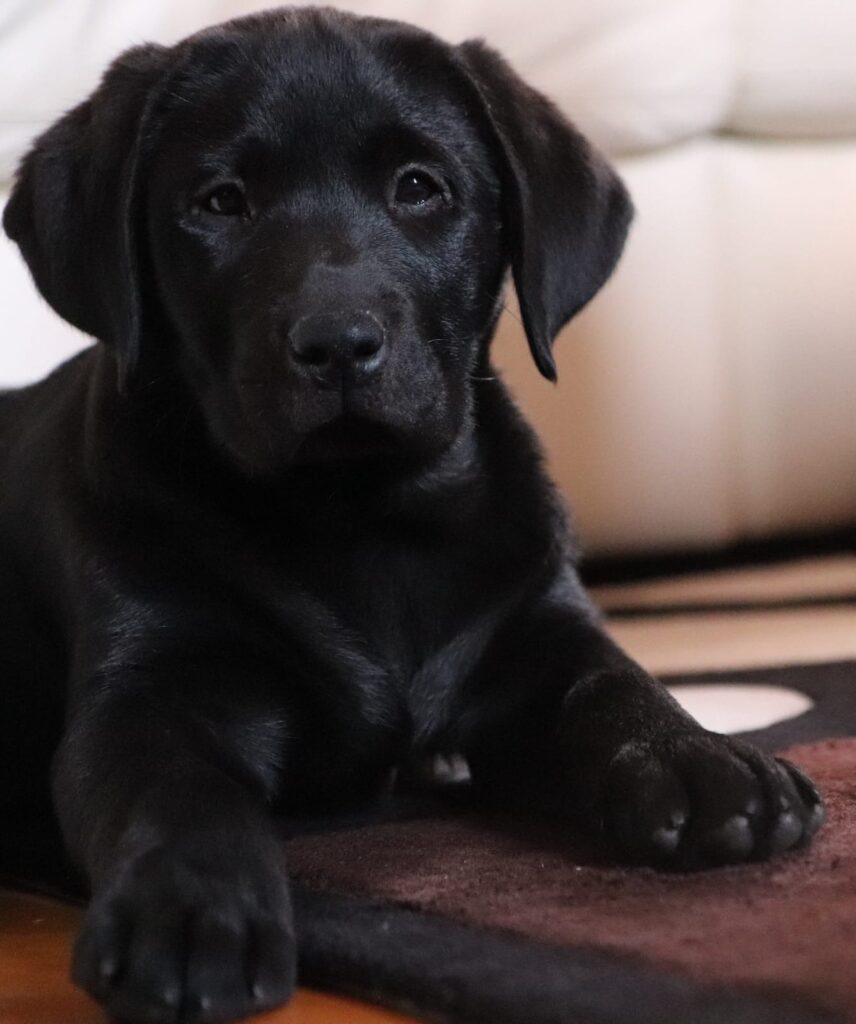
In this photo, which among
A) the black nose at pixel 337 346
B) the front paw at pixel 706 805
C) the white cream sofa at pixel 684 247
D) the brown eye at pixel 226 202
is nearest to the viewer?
the front paw at pixel 706 805

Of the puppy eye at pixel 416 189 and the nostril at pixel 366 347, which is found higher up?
the puppy eye at pixel 416 189

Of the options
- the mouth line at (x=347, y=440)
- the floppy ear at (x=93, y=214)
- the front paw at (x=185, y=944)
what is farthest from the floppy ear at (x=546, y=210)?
the front paw at (x=185, y=944)

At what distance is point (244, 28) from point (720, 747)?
3.40 feet

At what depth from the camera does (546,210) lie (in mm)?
1853

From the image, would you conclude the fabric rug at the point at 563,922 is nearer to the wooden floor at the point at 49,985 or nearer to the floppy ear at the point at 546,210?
the wooden floor at the point at 49,985

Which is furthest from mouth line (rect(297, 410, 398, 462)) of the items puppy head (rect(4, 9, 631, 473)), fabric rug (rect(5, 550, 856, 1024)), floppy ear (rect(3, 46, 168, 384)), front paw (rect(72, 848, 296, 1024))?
front paw (rect(72, 848, 296, 1024))

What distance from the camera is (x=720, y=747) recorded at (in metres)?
1.50

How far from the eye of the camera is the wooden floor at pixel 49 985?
4.01 feet

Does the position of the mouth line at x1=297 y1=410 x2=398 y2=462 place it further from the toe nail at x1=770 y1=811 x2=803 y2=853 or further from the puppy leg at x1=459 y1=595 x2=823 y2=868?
the toe nail at x1=770 y1=811 x2=803 y2=853

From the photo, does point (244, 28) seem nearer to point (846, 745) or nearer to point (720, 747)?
point (720, 747)

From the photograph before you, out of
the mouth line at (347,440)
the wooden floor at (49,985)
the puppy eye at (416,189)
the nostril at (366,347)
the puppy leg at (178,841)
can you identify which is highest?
the puppy eye at (416,189)

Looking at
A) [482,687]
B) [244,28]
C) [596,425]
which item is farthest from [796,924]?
[596,425]

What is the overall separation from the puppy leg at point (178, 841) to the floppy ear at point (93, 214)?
A: 390mm

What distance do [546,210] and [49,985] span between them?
1041 mm
